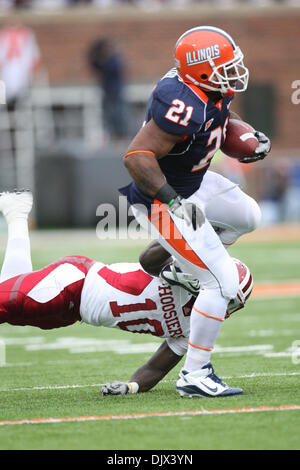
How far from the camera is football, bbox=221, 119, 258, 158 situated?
5.43 m

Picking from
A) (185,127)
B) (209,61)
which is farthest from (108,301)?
(209,61)

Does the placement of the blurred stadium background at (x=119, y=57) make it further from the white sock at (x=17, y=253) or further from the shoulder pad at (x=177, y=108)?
the shoulder pad at (x=177, y=108)

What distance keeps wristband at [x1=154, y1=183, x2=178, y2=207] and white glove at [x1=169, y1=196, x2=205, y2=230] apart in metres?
0.02

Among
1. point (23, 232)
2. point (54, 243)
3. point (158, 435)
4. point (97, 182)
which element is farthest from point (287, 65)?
point (158, 435)

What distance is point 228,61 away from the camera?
499 centimetres

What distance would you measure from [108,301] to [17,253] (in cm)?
62

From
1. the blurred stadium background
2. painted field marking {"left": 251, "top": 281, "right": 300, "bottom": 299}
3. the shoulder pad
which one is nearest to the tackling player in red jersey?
the shoulder pad

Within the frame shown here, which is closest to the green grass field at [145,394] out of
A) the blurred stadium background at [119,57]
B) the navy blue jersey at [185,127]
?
the navy blue jersey at [185,127]

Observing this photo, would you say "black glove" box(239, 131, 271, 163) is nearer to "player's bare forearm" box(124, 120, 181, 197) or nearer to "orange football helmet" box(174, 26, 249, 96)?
"orange football helmet" box(174, 26, 249, 96)

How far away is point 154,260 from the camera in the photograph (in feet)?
17.2

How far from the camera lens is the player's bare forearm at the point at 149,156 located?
4730 mm
